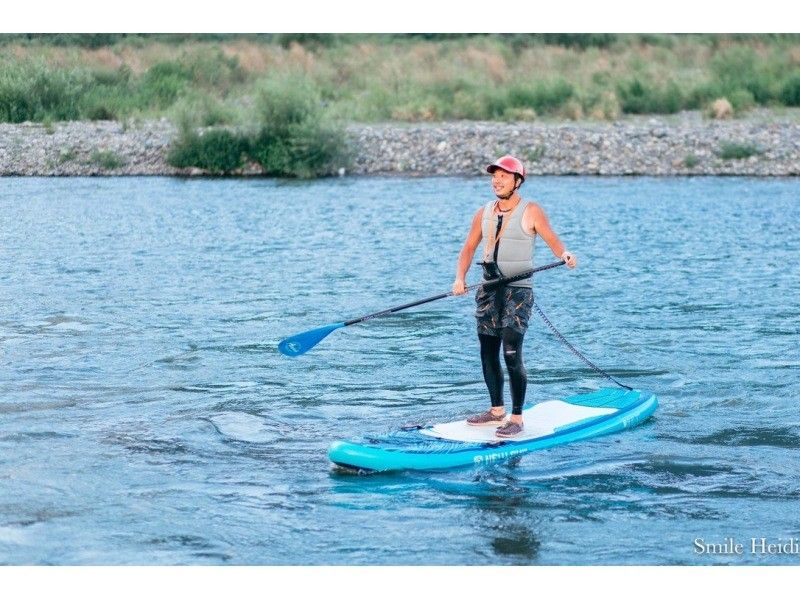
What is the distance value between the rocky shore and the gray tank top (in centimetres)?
1545

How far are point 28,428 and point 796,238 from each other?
10993 millimetres

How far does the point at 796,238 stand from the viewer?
653 inches

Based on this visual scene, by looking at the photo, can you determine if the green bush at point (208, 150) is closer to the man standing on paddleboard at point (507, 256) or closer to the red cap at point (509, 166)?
the man standing on paddleboard at point (507, 256)

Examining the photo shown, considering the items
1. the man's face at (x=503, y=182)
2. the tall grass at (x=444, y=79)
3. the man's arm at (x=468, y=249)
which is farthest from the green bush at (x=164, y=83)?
the man's face at (x=503, y=182)

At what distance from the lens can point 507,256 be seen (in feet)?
23.3

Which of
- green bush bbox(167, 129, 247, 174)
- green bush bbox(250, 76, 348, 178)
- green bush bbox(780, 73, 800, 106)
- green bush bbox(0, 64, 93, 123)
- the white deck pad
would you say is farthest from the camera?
green bush bbox(780, 73, 800, 106)

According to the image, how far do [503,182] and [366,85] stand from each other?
19851 millimetres

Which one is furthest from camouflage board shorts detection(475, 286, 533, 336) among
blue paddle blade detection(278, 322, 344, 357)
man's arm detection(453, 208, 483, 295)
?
blue paddle blade detection(278, 322, 344, 357)

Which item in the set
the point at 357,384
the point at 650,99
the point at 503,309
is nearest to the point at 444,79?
the point at 650,99

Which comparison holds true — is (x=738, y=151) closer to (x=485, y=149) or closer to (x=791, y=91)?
(x=791, y=91)

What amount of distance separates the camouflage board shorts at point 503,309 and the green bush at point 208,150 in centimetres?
1613

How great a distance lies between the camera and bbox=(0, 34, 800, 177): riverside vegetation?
897 inches

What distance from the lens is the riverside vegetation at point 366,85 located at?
22.8m

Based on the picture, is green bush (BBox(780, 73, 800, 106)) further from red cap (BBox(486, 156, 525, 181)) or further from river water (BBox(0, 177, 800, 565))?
red cap (BBox(486, 156, 525, 181))
